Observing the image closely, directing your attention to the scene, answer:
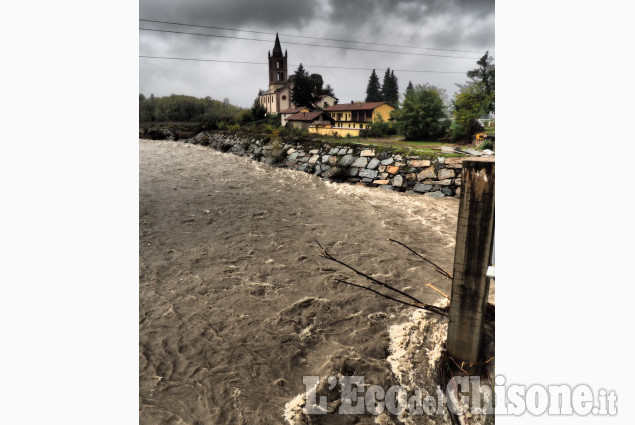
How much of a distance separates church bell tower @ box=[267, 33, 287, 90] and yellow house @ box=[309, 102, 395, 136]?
148 cm

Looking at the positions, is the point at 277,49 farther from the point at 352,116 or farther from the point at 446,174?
the point at 446,174

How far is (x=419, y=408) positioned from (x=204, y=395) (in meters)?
1.00

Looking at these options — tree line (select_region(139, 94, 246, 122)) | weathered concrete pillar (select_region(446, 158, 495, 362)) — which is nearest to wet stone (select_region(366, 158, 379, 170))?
weathered concrete pillar (select_region(446, 158, 495, 362))

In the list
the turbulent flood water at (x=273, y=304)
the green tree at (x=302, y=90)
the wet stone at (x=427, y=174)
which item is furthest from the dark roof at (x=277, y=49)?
the wet stone at (x=427, y=174)

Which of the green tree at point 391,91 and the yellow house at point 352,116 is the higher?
the green tree at point 391,91

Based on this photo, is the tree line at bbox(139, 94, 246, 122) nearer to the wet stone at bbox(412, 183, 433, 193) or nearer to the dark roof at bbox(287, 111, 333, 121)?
the dark roof at bbox(287, 111, 333, 121)

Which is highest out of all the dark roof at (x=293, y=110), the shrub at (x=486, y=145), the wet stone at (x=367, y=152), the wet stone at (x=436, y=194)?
the dark roof at (x=293, y=110)

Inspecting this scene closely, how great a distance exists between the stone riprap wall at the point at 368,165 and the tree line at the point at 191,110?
416cm

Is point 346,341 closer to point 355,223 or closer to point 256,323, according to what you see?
point 256,323

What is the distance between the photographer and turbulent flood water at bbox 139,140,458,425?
67.7 inches

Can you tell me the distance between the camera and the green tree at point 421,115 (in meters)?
7.90

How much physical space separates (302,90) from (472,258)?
8.27 metres

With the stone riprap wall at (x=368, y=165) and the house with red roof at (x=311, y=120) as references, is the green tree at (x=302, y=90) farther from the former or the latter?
the stone riprap wall at (x=368, y=165)
